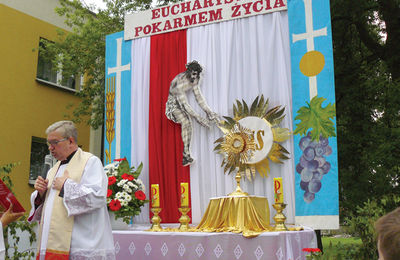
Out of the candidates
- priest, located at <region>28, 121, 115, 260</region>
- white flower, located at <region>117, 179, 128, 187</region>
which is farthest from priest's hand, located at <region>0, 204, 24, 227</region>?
white flower, located at <region>117, 179, 128, 187</region>

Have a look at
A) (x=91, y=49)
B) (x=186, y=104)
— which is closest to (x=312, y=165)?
(x=186, y=104)

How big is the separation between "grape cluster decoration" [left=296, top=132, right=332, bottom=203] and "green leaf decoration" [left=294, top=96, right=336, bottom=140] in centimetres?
9

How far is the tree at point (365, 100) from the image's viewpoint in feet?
30.6

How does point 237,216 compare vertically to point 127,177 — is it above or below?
below

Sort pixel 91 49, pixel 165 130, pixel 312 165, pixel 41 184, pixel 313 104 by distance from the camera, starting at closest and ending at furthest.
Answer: pixel 41 184
pixel 312 165
pixel 313 104
pixel 165 130
pixel 91 49

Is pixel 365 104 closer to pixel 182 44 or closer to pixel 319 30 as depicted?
pixel 319 30

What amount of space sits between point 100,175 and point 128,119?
4.89 metres

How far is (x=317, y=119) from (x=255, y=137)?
3.41ft

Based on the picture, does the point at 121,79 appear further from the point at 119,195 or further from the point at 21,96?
the point at 21,96

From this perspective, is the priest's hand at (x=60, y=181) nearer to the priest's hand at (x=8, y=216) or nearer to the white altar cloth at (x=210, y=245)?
the priest's hand at (x=8, y=216)

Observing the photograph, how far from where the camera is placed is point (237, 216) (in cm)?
573

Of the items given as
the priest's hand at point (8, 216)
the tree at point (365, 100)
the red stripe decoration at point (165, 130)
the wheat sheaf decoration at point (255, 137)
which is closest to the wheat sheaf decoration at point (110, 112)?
the red stripe decoration at point (165, 130)

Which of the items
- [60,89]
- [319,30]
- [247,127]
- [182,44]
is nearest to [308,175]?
[247,127]

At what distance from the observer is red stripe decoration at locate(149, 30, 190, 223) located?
7.90m
